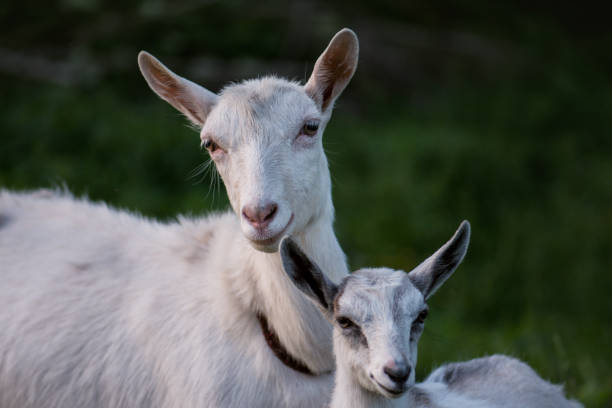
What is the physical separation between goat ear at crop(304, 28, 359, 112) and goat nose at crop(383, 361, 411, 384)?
1492 mm

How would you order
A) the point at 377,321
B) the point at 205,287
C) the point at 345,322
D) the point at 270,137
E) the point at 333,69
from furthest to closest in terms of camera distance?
the point at 205,287, the point at 333,69, the point at 270,137, the point at 345,322, the point at 377,321

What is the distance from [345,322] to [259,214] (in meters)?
0.59

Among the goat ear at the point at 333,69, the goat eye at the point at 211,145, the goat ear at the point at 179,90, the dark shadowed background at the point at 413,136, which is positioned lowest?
the dark shadowed background at the point at 413,136

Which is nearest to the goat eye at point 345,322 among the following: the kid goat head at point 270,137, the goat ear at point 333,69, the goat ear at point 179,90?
the kid goat head at point 270,137

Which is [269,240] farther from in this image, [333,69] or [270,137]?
[333,69]

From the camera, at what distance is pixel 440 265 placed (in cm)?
399

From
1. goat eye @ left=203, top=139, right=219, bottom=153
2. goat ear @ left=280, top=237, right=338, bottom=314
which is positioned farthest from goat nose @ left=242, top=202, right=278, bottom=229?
goat eye @ left=203, top=139, right=219, bottom=153

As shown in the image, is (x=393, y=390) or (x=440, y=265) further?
(x=440, y=265)

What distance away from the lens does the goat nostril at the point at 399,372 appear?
135 inches

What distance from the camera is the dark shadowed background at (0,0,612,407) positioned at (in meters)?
8.15

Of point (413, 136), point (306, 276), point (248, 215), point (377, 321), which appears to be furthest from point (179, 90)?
point (413, 136)

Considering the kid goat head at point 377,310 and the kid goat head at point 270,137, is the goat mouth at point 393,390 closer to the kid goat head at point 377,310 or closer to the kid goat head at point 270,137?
the kid goat head at point 377,310

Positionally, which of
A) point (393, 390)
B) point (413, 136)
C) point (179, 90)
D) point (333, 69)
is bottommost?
point (413, 136)

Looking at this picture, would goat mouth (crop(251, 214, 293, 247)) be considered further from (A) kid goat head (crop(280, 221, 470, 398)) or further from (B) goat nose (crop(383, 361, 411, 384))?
(B) goat nose (crop(383, 361, 411, 384))
